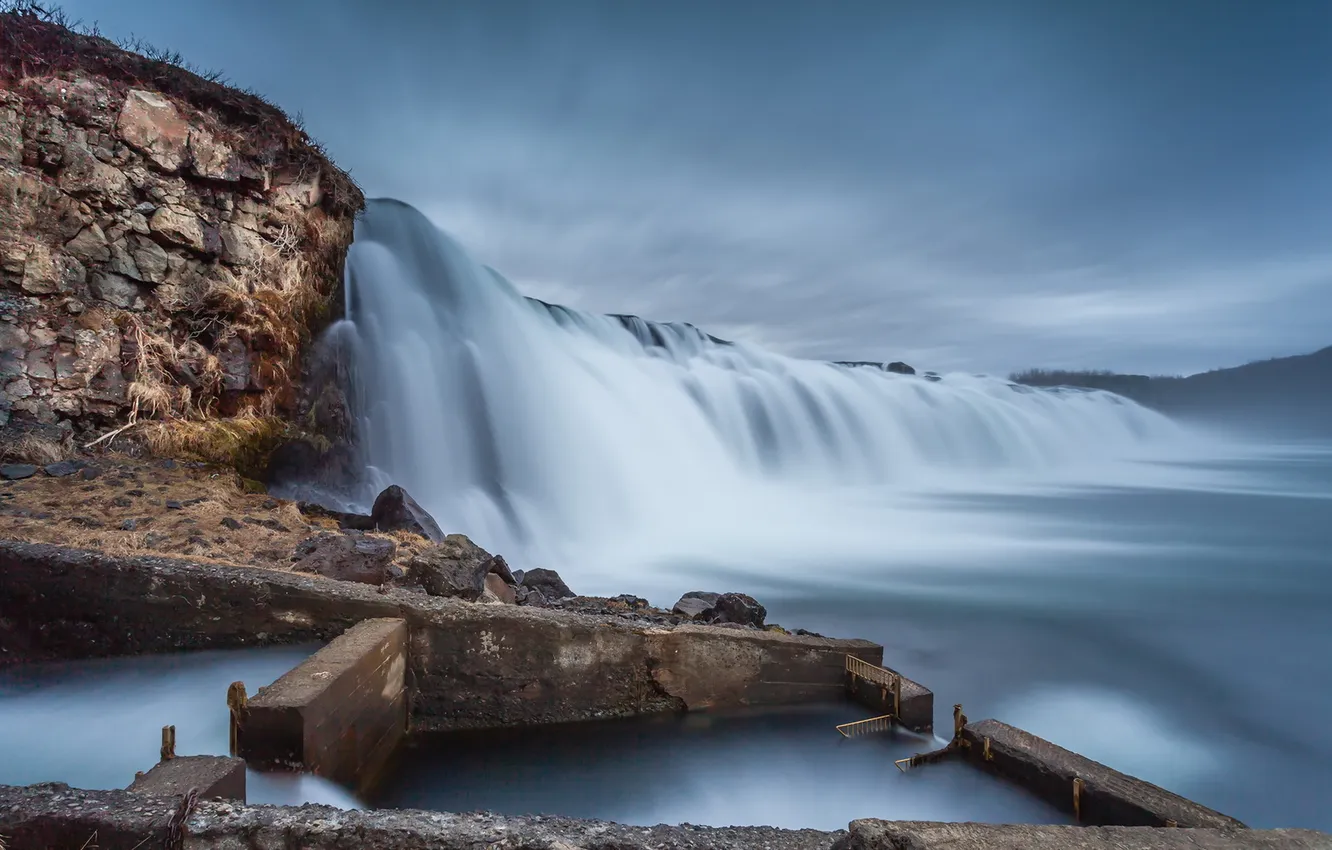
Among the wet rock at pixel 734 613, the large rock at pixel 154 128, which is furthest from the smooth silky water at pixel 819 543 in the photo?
A: the large rock at pixel 154 128

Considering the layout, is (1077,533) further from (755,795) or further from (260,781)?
(260,781)

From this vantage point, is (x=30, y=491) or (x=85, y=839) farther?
(x=30, y=491)

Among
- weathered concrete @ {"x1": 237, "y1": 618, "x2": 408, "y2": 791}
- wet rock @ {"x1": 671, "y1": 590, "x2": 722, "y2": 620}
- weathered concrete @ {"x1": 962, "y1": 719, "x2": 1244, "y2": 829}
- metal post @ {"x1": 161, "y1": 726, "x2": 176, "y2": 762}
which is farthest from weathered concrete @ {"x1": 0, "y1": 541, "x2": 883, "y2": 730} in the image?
weathered concrete @ {"x1": 962, "y1": 719, "x2": 1244, "y2": 829}

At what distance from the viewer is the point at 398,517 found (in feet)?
25.2

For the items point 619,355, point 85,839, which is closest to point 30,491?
point 85,839

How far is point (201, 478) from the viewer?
7570 millimetres

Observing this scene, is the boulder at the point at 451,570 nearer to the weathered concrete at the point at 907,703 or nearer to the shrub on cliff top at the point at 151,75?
the weathered concrete at the point at 907,703

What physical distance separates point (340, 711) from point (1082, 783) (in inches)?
160

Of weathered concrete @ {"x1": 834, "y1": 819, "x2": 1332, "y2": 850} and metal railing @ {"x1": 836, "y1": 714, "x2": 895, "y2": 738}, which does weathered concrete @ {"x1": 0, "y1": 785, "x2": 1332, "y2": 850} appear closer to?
weathered concrete @ {"x1": 834, "y1": 819, "x2": 1332, "y2": 850}

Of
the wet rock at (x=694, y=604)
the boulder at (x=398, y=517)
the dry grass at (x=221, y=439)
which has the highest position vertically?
the dry grass at (x=221, y=439)

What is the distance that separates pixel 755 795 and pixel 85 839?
3.38 m

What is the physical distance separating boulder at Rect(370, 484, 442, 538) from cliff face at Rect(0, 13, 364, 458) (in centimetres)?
267

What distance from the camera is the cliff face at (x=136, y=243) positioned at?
7691mm

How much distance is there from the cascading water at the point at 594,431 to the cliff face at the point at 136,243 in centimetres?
195
